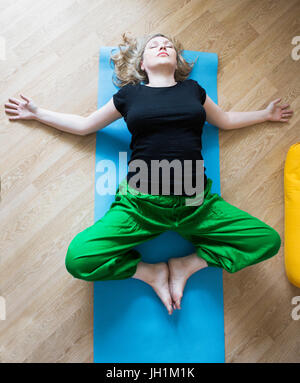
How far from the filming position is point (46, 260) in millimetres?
1344

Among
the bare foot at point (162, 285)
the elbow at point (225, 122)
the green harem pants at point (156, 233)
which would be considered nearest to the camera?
the green harem pants at point (156, 233)

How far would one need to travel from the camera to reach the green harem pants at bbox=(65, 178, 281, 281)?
118 centimetres

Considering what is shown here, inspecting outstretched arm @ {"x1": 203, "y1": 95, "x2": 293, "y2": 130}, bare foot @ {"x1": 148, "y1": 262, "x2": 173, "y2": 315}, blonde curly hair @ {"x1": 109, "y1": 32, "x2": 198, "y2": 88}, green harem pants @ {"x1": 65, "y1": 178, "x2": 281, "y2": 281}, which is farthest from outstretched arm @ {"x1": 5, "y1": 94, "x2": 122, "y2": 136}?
bare foot @ {"x1": 148, "y1": 262, "x2": 173, "y2": 315}

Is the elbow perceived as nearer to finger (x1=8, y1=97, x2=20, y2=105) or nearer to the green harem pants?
the green harem pants

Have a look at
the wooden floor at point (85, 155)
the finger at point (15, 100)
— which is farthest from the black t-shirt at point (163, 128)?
the finger at point (15, 100)

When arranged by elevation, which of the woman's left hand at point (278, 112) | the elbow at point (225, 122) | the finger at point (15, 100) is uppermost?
the finger at point (15, 100)

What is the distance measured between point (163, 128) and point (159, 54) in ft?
1.08

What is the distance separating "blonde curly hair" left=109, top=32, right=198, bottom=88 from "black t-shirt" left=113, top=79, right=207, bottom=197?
135 mm

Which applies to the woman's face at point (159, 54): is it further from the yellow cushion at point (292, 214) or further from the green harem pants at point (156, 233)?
the yellow cushion at point (292, 214)

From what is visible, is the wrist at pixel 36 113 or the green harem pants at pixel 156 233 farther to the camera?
the wrist at pixel 36 113

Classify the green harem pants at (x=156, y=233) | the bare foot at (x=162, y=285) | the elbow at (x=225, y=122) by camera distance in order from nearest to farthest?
1. the green harem pants at (x=156, y=233)
2. the bare foot at (x=162, y=285)
3. the elbow at (x=225, y=122)

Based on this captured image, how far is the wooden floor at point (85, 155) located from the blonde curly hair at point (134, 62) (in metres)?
0.11

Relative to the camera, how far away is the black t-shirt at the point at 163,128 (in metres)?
1.23

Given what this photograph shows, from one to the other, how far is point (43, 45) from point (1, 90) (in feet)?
0.98
